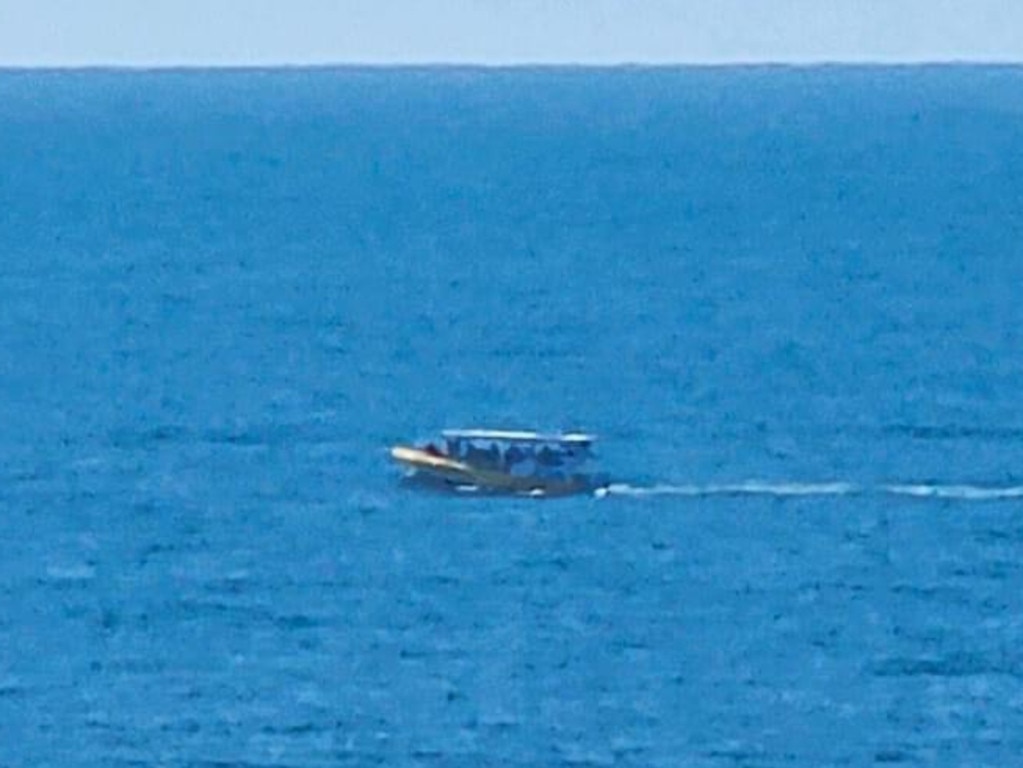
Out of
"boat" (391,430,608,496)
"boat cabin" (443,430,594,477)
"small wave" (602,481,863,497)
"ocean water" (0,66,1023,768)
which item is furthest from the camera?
"small wave" (602,481,863,497)

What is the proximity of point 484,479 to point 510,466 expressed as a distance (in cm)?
65

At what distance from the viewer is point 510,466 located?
91.9m

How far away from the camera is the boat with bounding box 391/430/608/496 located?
91.5 metres

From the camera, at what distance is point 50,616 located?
3054 inches

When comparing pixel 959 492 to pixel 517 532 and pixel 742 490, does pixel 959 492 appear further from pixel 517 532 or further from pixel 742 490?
pixel 517 532

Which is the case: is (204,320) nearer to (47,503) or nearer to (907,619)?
(47,503)

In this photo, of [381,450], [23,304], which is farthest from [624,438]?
[23,304]

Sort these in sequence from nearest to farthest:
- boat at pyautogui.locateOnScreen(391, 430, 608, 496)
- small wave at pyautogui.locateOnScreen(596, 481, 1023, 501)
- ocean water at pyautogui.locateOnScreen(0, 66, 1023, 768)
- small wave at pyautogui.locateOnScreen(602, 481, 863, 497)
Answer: ocean water at pyautogui.locateOnScreen(0, 66, 1023, 768) → boat at pyautogui.locateOnScreen(391, 430, 608, 496) → small wave at pyautogui.locateOnScreen(596, 481, 1023, 501) → small wave at pyautogui.locateOnScreen(602, 481, 863, 497)

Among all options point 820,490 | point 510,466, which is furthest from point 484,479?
point 820,490

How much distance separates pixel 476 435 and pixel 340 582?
12046mm

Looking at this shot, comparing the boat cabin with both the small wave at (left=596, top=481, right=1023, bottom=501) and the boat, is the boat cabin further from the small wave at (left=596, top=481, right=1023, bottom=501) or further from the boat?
the small wave at (left=596, top=481, right=1023, bottom=501)

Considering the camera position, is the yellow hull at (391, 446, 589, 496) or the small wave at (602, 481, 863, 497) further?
the small wave at (602, 481, 863, 497)

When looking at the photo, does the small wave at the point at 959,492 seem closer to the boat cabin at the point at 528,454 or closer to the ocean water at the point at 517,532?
the ocean water at the point at 517,532

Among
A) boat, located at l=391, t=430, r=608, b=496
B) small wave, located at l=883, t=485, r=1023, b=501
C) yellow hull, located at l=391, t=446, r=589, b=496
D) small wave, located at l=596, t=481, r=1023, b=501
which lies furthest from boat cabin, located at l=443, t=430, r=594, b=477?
small wave, located at l=883, t=485, r=1023, b=501
